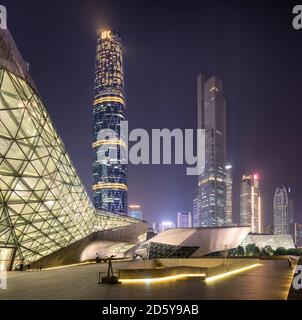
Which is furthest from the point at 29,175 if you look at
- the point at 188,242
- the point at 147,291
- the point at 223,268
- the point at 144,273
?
the point at 188,242

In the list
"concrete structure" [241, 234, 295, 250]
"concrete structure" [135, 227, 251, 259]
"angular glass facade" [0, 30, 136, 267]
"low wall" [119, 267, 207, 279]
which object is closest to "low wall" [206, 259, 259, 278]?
"low wall" [119, 267, 207, 279]

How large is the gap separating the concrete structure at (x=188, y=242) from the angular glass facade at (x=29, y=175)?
1838 centimetres

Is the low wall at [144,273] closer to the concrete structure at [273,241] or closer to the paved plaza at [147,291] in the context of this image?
the paved plaza at [147,291]

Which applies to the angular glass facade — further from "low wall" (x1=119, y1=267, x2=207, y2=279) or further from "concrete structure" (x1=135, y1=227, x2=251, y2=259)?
"concrete structure" (x1=135, y1=227, x2=251, y2=259)

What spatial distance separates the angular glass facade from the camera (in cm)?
2767

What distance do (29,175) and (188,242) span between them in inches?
1366

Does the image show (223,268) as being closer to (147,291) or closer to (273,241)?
(147,291)

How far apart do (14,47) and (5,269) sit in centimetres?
2008

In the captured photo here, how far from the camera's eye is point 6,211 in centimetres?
3403

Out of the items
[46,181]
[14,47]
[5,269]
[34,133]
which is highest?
[14,47]

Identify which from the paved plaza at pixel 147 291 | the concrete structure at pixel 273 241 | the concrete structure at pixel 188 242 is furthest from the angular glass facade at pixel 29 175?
the concrete structure at pixel 273 241

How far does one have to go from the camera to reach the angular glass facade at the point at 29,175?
27.7m

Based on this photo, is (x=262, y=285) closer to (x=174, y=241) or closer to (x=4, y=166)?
(x=4, y=166)
